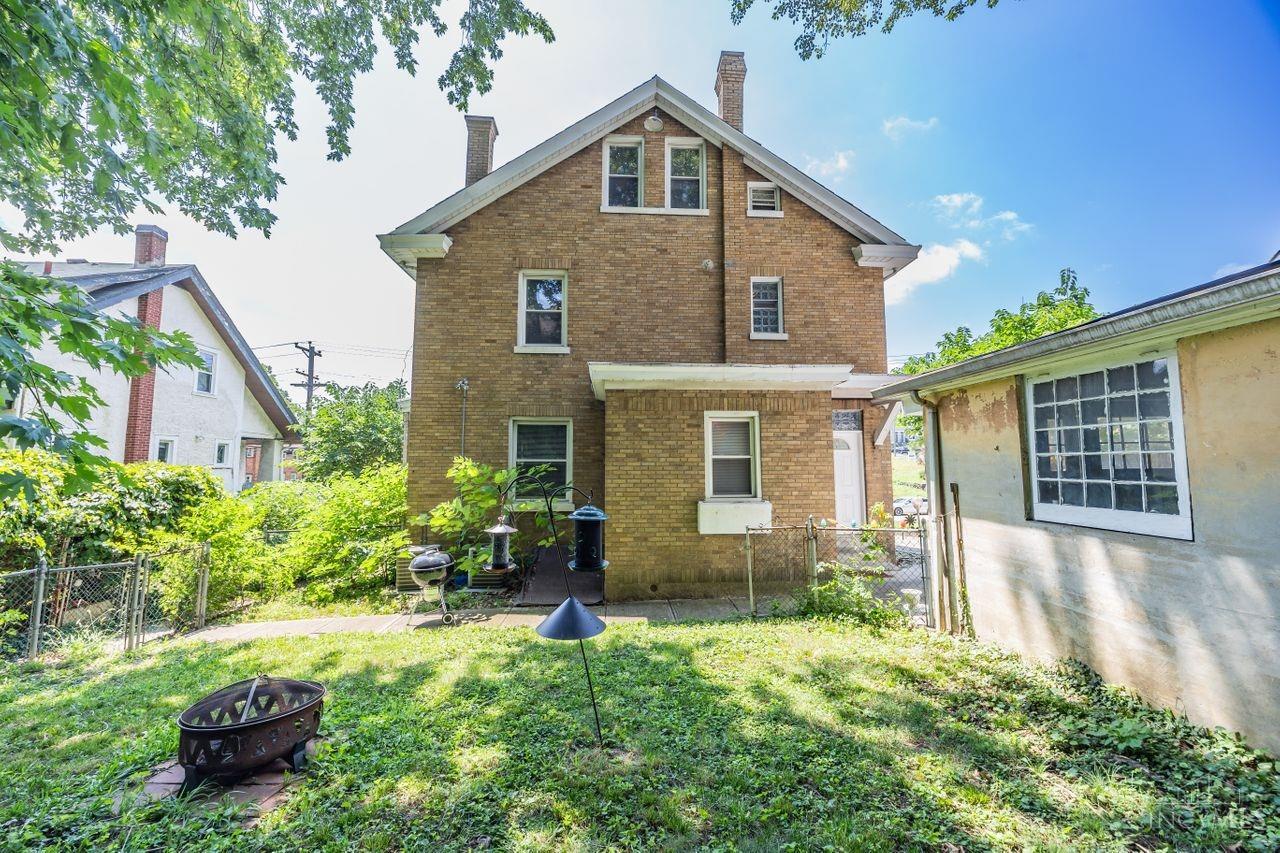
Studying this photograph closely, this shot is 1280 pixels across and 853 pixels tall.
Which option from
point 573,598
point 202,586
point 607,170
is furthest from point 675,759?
point 607,170

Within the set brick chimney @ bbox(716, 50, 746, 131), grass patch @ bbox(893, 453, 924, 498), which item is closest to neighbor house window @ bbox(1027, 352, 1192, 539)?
brick chimney @ bbox(716, 50, 746, 131)

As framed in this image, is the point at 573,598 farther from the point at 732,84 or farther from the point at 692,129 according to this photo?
the point at 732,84

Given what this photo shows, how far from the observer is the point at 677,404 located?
757 centimetres

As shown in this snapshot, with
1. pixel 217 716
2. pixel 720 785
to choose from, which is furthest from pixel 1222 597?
pixel 217 716

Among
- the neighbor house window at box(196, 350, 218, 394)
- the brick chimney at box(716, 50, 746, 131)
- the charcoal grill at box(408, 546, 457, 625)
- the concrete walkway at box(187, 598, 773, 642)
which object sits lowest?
the concrete walkway at box(187, 598, 773, 642)

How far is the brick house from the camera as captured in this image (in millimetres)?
9445

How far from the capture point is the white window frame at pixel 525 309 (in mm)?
9594

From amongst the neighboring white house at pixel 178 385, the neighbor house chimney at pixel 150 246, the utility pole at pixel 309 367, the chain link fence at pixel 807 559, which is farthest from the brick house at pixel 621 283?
the utility pole at pixel 309 367

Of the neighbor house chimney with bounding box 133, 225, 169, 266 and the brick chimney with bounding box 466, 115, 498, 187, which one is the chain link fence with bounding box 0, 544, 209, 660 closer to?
→ the brick chimney with bounding box 466, 115, 498, 187

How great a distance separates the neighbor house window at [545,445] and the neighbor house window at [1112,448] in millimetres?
7253

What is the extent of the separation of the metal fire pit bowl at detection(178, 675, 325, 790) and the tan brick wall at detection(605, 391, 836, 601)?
4348 millimetres

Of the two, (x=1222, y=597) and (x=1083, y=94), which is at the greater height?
(x=1083, y=94)

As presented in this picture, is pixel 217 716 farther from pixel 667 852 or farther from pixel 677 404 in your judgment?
pixel 677 404

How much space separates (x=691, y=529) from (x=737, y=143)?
8.30m
